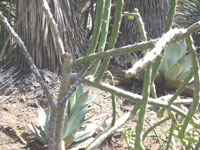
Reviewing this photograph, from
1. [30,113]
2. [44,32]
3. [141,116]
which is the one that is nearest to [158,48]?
[141,116]

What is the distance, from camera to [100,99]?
2.90m

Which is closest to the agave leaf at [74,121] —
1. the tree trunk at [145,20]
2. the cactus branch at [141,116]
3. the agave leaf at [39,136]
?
the agave leaf at [39,136]

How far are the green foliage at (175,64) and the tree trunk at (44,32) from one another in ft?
3.30

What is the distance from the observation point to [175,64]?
3059 millimetres

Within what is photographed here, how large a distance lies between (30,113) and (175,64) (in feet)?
4.96

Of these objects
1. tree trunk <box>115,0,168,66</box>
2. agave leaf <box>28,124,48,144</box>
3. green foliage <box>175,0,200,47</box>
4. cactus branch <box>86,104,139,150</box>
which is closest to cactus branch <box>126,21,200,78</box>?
cactus branch <box>86,104,139,150</box>

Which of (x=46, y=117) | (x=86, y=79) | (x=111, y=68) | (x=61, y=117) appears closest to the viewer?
(x=86, y=79)

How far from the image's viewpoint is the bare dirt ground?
2131 mm

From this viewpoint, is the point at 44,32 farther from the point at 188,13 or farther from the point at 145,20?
the point at 188,13

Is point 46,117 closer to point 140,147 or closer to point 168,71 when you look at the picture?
point 140,147

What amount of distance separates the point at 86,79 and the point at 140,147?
386 millimetres

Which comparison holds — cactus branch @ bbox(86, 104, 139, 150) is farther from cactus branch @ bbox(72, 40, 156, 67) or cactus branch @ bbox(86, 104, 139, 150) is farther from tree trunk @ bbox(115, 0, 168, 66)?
tree trunk @ bbox(115, 0, 168, 66)

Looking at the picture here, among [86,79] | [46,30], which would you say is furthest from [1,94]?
[86,79]

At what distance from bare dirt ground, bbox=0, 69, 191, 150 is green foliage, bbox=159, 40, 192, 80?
0.33 metres
